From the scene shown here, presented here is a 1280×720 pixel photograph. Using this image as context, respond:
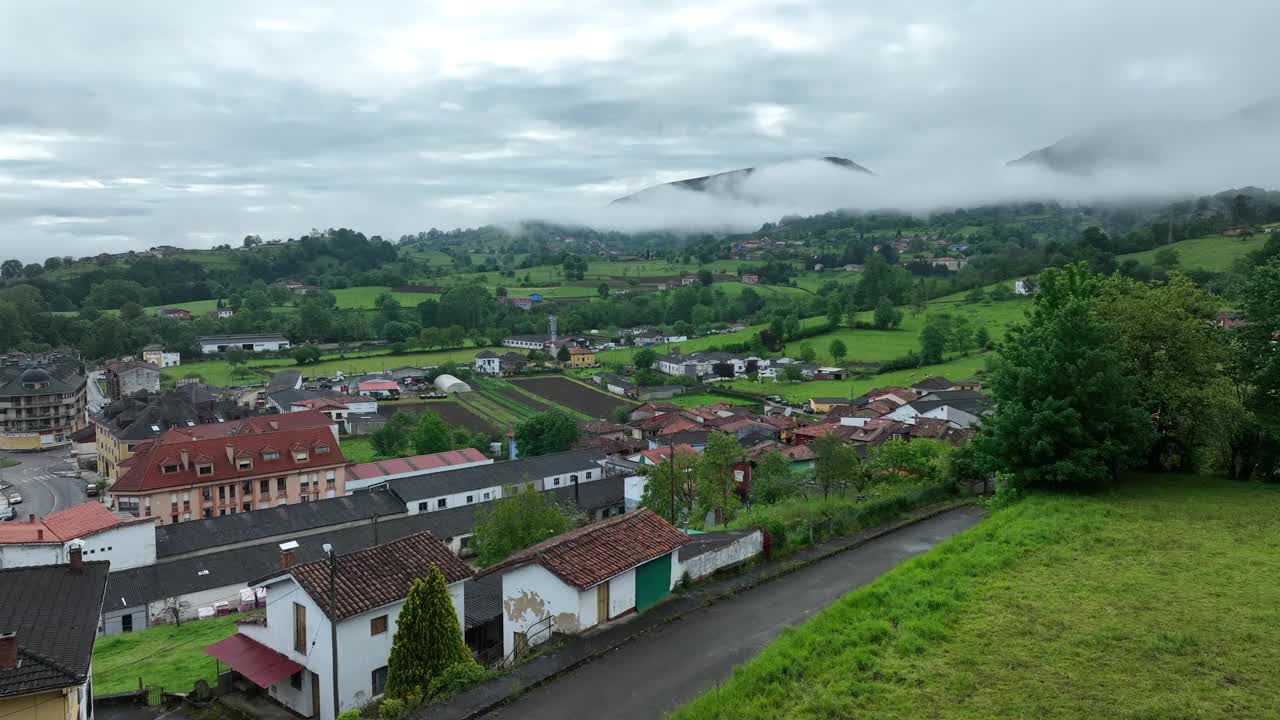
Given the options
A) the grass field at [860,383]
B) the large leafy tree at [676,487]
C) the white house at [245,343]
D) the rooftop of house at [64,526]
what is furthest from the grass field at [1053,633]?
the white house at [245,343]

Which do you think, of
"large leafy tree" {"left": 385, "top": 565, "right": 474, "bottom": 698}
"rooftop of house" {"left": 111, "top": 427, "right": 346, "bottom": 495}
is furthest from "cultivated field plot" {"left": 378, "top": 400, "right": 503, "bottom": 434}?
"large leafy tree" {"left": 385, "top": 565, "right": 474, "bottom": 698}

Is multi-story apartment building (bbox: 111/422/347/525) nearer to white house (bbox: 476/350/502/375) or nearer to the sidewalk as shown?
the sidewalk

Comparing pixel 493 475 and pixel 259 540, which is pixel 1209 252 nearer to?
pixel 493 475

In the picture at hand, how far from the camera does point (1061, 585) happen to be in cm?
955

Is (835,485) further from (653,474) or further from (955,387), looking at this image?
(955,387)

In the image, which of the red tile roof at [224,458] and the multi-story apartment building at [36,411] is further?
the multi-story apartment building at [36,411]

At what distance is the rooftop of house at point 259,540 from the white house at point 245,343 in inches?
2907

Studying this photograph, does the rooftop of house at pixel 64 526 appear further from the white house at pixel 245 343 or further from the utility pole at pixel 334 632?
the white house at pixel 245 343

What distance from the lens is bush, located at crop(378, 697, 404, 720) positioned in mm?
9102

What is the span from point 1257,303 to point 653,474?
637 inches

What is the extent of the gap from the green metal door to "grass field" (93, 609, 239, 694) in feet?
31.9

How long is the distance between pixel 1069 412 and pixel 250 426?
4239cm

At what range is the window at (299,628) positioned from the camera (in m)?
13.3

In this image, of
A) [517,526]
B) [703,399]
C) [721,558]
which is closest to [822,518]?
[721,558]
